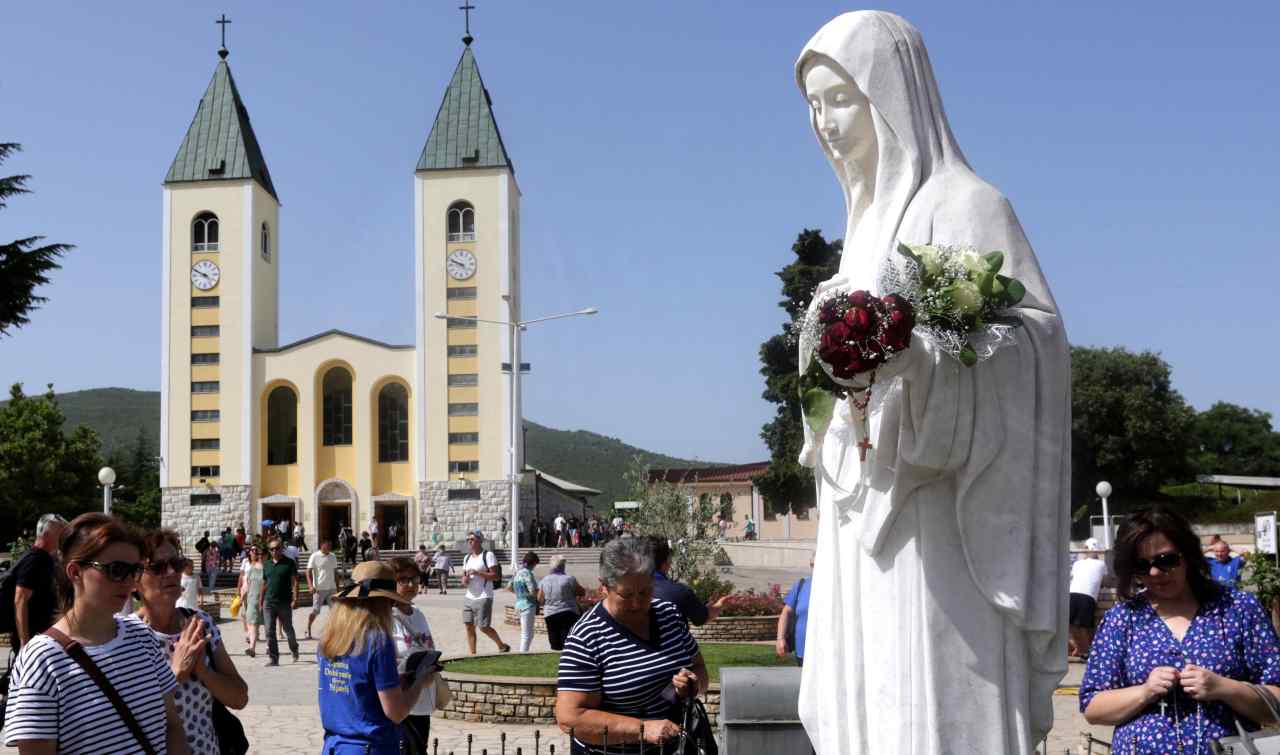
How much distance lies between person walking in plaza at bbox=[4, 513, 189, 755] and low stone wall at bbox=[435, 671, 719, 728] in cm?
958

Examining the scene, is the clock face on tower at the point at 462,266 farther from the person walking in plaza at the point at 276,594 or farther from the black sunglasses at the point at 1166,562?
the black sunglasses at the point at 1166,562

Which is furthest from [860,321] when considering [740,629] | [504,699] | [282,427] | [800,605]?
[282,427]

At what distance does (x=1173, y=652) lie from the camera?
3.88 meters

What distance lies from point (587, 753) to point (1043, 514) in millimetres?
2416

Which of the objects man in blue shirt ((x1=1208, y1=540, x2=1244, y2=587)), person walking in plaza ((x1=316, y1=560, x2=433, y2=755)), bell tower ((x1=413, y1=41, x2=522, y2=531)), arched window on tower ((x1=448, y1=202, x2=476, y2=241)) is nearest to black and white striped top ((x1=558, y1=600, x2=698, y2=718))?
person walking in plaza ((x1=316, y1=560, x2=433, y2=755))

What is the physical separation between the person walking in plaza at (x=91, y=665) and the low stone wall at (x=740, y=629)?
18052mm

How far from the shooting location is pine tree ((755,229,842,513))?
44.3 meters

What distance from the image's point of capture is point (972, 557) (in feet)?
10.5

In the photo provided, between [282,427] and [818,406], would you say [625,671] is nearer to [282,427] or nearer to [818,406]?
[818,406]

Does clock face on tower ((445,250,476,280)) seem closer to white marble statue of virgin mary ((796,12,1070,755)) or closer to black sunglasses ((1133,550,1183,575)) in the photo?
black sunglasses ((1133,550,1183,575))

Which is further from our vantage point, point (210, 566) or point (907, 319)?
point (210, 566)

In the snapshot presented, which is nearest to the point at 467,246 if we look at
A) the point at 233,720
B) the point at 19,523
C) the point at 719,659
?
the point at 19,523

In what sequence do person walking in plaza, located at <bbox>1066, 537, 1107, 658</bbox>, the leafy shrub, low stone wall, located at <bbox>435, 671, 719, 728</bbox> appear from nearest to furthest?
person walking in plaza, located at <bbox>1066, 537, 1107, 658</bbox> → low stone wall, located at <bbox>435, 671, 719, 728</bbox> → the leafy shrub

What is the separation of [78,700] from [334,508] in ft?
223
